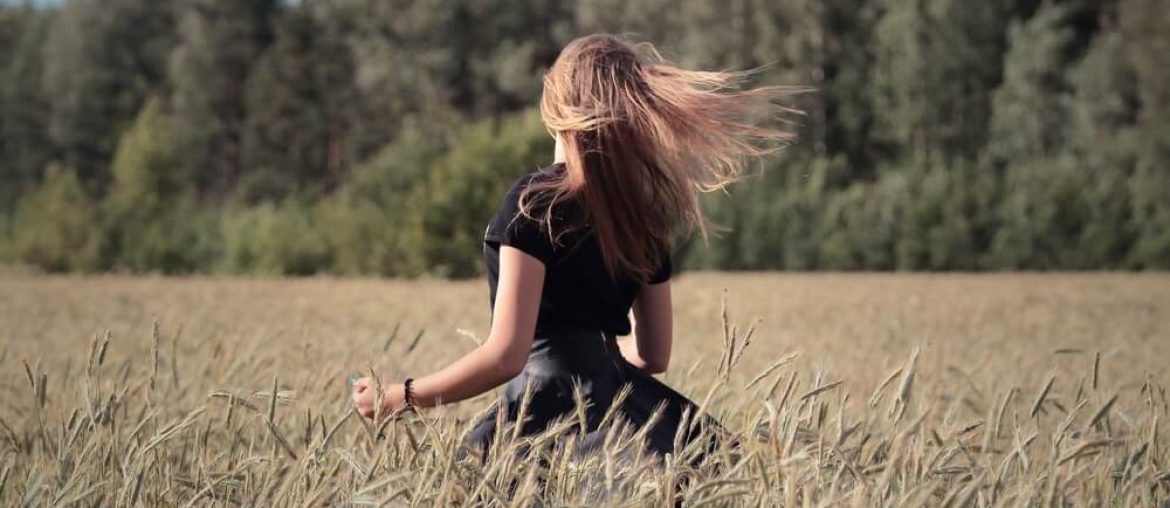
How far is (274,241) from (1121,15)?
77.6 feet

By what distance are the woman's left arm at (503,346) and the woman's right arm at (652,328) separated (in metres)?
0.44

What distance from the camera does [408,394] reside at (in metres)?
2.85

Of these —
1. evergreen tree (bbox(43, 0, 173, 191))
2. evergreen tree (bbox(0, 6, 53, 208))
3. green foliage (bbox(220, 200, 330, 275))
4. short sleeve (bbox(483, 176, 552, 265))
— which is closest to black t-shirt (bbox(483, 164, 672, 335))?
short sleeve (bbox(483, 176, 552, 265))

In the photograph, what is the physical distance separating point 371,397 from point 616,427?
20.0 inches

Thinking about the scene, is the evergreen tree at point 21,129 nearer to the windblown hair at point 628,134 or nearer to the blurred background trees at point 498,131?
the blurred background trees at point 498,131

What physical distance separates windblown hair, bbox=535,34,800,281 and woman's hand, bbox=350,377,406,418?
46 cm

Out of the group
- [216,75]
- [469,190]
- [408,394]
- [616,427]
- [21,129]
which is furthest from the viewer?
[21,129]

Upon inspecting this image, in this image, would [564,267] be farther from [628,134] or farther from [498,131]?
[498,131]

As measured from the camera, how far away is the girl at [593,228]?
2.86 m

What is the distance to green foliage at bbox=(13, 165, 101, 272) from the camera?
29.2m

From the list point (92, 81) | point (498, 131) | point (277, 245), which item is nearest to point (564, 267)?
point (277, 245)

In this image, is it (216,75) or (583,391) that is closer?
(583,391)

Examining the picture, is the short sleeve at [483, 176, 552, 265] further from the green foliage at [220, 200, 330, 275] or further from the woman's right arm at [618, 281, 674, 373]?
the green foliage at [220, 200, 330, 275]

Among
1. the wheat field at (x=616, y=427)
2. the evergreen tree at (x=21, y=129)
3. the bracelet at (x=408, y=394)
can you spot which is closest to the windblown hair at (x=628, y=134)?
the wheat field at (x=616, y=427)
